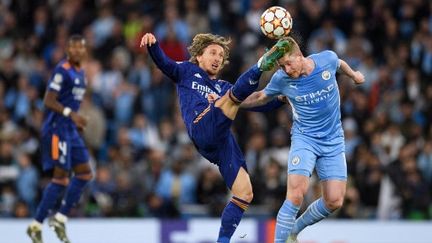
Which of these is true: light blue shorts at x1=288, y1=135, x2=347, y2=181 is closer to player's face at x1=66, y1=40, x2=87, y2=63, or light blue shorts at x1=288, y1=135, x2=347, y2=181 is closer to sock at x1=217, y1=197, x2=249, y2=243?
sock at x1=217, y1=197, x2=249, y2=243

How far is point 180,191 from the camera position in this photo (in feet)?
62.7

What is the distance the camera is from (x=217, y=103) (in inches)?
482

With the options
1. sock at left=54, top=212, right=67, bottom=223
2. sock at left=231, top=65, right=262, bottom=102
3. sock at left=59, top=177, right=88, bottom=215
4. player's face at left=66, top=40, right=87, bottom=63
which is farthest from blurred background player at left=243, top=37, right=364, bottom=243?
sock at left=54, top=212, right=67, bottom=223

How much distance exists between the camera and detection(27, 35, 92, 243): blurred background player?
1435 cm

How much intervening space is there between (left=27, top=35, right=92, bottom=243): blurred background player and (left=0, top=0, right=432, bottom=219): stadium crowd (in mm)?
4239

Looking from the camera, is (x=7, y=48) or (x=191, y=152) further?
(x=7, y=48)

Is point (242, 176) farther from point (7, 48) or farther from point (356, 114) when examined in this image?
point (7, 48)

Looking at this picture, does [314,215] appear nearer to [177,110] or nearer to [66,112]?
[66,112]

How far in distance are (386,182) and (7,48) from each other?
865cm

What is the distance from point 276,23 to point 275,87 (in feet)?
2.75

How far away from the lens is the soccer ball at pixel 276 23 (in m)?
12.1

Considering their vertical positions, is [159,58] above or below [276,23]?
below

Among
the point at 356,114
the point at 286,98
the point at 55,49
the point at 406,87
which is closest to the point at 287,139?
the point at 356,114

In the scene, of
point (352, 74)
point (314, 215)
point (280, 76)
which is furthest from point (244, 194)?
point (352, 74)
